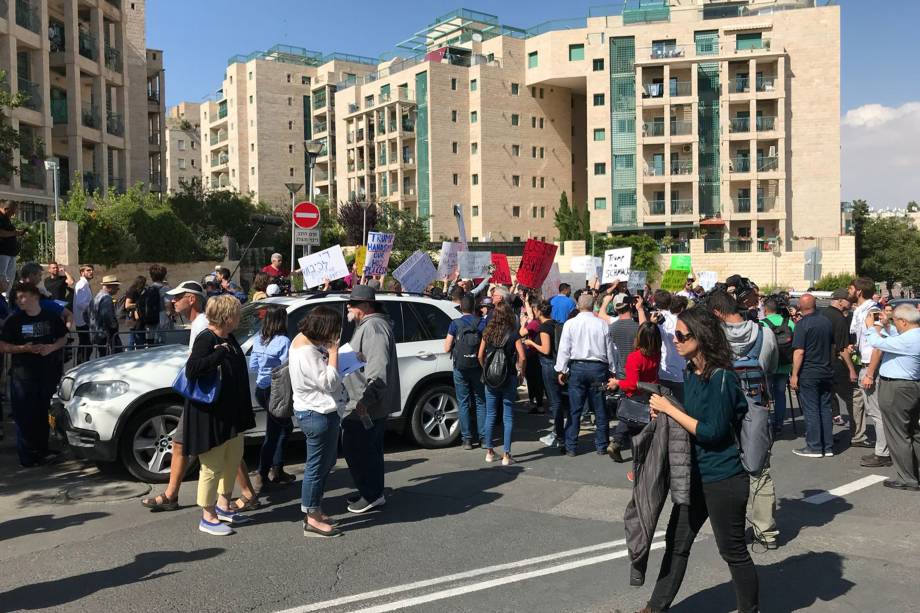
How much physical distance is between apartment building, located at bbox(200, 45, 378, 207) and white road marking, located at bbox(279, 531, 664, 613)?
82.8m

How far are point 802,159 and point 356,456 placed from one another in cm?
6443

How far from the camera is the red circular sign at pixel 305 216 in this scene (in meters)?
15.4

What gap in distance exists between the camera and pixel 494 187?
72.7 meters

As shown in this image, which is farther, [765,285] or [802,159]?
[802,159]

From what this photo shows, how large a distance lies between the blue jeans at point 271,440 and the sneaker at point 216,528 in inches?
50.6

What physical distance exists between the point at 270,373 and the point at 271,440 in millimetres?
635

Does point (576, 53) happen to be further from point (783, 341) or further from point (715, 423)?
point (715, 423)

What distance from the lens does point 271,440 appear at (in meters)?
7.32

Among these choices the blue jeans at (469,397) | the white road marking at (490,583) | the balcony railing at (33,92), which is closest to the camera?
the white road marking at (490,583)

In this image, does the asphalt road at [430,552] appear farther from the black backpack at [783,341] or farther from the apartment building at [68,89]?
the apartment building at [68,89]

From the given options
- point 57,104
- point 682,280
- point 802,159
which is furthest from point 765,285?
point 57,104

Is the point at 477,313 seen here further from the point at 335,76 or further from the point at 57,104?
the point at 335,76

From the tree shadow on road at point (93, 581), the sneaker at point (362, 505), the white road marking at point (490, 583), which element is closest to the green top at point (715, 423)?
the white road marking at point (490, 583)

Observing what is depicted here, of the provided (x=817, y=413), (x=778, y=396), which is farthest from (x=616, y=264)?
(x=817, y=413)
